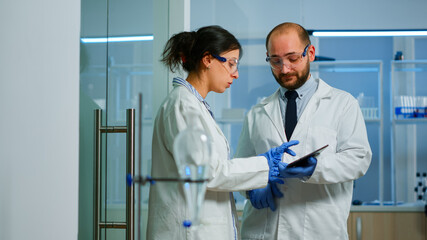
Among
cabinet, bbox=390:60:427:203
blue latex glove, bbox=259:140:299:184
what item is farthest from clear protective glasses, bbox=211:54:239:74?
cabinet, bbox=390:60:427:203

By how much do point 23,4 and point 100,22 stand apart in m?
0.38

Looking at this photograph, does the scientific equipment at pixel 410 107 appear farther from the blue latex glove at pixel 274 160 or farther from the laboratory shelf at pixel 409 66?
the blue latex glove at pixel 274 160

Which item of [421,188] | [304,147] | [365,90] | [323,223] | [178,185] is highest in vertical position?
[365,90]

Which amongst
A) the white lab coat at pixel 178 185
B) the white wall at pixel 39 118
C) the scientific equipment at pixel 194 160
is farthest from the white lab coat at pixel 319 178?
the scientific equipment at pixel 194 160

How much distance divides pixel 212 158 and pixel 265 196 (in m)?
0.63

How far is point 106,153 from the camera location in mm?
1569

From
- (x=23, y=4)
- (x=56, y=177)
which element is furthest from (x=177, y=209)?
(x=23, y=4)

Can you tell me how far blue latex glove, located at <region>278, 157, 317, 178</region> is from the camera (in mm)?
1892

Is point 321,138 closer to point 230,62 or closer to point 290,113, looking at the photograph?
point 290,113

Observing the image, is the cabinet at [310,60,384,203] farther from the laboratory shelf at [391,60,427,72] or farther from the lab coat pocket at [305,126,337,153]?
the lab coat pocket at [305,126,337,153]

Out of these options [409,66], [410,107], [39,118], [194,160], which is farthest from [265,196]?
[409,66]

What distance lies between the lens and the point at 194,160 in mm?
810

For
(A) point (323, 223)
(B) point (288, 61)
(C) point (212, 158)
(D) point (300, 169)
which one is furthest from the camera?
(B) point (288, 61)

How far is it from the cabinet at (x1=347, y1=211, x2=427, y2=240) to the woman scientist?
224 cm
